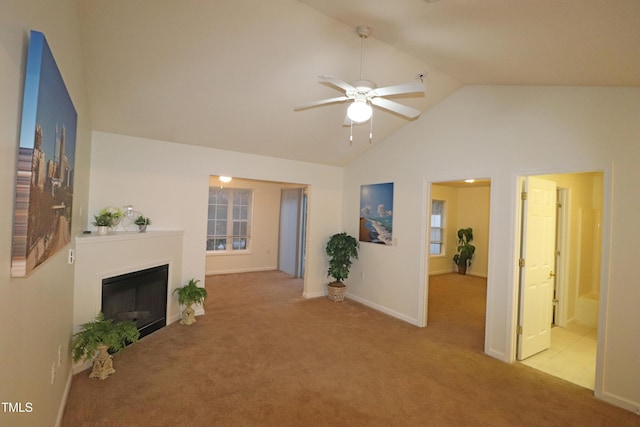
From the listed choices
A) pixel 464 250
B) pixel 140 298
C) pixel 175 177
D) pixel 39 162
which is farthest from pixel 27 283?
pixel 464 250

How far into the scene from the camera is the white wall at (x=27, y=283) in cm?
105

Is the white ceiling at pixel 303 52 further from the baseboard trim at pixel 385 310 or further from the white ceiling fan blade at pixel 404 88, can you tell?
the baseboard trim at pixel 385 310

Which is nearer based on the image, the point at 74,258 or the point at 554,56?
Answer: the point at 554,56

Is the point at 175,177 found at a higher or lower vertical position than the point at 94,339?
higher

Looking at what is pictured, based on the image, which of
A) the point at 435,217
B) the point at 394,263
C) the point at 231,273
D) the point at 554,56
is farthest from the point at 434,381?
the point at 435,217

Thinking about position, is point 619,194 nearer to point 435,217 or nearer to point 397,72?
point 397,72

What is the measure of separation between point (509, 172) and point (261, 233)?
5762 millimetres

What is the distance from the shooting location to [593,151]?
2684mm

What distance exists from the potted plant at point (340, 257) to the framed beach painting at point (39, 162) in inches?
156

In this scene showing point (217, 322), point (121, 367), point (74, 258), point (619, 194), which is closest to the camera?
point (619, 194)

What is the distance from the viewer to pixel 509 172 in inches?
129

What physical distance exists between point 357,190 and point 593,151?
3306 mm

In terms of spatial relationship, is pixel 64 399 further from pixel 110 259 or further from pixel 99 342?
pixel 110 259

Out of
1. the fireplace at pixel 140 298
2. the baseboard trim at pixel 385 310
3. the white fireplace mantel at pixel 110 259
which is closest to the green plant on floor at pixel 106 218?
the white fireplace mantel at pixel 110 259
